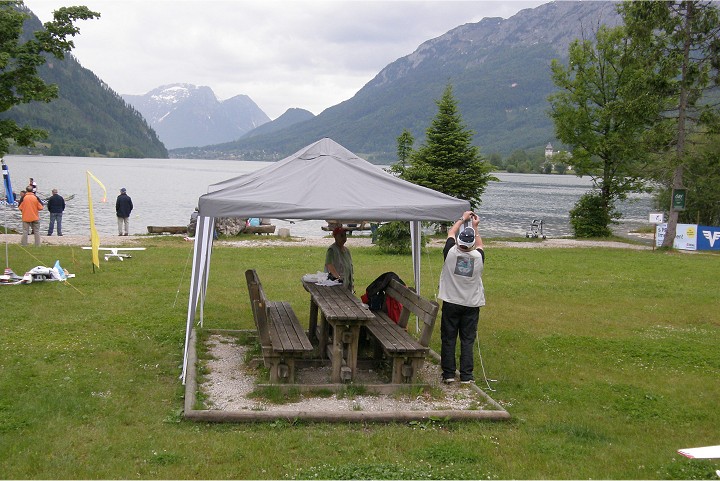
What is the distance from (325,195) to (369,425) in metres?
2.84

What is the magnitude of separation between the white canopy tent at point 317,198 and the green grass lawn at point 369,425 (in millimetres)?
1543

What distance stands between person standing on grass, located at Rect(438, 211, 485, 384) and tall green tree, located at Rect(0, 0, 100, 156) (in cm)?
1090

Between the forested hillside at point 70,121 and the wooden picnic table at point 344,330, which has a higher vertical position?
the forested hillside at point 70,121

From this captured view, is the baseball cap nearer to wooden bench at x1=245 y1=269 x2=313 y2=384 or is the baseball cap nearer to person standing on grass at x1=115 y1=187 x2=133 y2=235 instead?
wooden bench at x1=245 y1=269 x2=313 y2=384

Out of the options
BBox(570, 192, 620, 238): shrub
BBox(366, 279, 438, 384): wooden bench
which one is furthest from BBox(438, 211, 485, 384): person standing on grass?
BBox(570, 192, 620, 238): shrub

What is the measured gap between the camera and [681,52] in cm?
2527

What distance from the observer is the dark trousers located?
772 cm

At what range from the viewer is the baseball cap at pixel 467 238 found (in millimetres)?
7504

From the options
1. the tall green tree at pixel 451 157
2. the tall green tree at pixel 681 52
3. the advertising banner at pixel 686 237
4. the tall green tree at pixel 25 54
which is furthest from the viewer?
the tall green tree at pixel 451 157

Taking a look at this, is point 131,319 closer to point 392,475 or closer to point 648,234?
point 392,475

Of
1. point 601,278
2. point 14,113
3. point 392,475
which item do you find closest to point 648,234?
point 601,278

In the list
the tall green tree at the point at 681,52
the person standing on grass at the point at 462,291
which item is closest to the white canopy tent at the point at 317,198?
the person standing on grass at the point at 462,291

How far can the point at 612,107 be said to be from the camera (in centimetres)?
2762

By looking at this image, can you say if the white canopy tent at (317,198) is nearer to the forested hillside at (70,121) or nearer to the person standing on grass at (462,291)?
the person standing on grass at (462,291)
